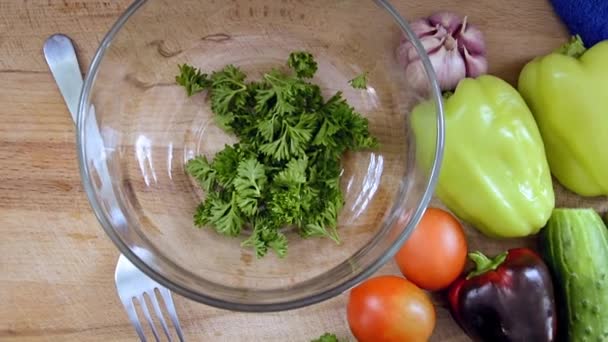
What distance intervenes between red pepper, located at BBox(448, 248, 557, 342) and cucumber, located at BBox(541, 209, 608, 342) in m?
0.04

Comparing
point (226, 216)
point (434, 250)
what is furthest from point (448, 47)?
point (226, 216)

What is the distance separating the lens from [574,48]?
1174 mm

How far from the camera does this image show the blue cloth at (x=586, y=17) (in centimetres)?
118

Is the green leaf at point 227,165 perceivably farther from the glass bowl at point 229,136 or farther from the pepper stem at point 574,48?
the pepper stem at point 574,48

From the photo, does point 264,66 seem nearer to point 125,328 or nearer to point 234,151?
point 234,151

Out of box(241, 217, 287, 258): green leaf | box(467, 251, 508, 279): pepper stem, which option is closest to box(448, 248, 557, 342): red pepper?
box(467, 251, 508, 279): pepper stem

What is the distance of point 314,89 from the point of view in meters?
1.15

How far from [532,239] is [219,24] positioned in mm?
552

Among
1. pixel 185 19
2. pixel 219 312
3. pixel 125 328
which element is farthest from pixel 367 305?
pixel 185 19

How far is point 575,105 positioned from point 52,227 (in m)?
0.75

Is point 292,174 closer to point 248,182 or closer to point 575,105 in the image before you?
point 248,182

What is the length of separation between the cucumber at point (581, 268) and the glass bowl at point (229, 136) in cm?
23

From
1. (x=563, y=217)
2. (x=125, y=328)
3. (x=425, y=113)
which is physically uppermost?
(x=425, y=113)

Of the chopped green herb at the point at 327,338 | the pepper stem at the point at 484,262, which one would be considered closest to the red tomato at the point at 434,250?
the pepper stem at the point at 484,262
